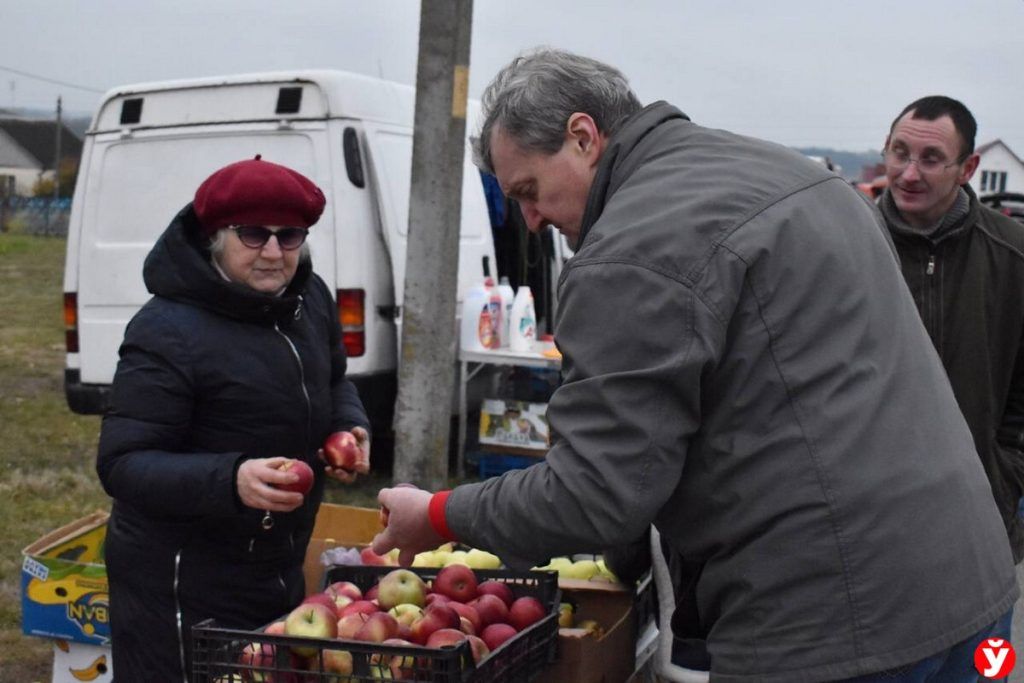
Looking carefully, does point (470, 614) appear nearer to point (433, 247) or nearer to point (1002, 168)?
point (433, 247)

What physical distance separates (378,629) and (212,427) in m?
0.72

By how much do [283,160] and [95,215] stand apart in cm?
135

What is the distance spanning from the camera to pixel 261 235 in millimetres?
3004

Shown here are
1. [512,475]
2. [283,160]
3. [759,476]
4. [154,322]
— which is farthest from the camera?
→ [283,160]

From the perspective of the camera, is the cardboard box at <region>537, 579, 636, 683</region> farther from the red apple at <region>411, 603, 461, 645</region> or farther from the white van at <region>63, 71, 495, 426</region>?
the white van at <region>63, 71, 495, 426</region>

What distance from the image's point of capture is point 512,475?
6.76 ft

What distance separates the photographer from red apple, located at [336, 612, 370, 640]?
257cm

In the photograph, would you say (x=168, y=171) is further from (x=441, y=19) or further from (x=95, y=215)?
(x=441, y=19)

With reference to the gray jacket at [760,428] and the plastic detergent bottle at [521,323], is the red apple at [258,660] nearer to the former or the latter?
the gray jacket at [760,428]

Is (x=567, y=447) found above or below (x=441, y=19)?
below

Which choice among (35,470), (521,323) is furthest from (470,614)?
(35,470)

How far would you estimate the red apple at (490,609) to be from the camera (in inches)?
108

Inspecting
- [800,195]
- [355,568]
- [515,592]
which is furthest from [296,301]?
[800,195]

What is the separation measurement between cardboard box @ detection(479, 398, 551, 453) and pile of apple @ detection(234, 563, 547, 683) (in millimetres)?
4866
